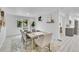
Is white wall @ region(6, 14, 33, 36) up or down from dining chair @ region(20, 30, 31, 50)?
up

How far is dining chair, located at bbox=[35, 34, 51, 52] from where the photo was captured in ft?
7.00

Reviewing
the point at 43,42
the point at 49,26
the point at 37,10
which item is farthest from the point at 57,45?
the point at 37,10

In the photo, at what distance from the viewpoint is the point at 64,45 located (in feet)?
7.04

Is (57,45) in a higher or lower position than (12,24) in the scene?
lower

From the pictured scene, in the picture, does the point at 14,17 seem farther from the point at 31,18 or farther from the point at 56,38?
the point at 56,38

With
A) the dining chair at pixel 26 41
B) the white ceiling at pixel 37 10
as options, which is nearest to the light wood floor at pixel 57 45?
the dining chair at pixel 26 41

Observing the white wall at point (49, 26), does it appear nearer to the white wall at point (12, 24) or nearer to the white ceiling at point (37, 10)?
the white ceiling at point (37, 10)

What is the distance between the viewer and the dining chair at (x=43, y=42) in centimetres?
213

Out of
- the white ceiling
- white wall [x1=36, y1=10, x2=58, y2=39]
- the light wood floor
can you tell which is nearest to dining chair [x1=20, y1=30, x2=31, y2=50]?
the light wood floor

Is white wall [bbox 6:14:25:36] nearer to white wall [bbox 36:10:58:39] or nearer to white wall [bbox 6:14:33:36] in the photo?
white wall [bbox 6:14:33:36]

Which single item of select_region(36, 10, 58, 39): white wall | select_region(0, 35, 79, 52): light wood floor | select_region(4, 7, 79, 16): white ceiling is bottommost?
select_region(0, 35, 79, 52): light wood floor

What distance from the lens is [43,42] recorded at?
7.11 ft

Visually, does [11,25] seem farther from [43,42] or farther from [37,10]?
[43,42]
